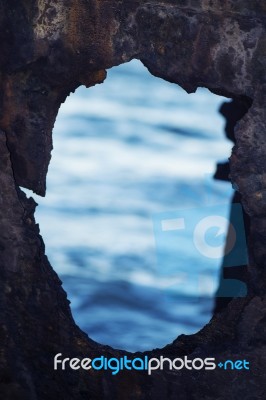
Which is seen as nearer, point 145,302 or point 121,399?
point 121,399

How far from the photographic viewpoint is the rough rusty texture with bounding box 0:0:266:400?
3031 millimetres

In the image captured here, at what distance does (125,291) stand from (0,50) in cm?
308

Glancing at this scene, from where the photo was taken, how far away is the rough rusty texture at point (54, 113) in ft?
9.95

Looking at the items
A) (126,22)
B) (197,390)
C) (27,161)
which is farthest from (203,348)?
(126,22)

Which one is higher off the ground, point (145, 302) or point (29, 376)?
point (145, 302)

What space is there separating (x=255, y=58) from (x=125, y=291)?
306 centimetres

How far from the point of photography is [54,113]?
10.2 feet

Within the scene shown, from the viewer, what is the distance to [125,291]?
5930 mm

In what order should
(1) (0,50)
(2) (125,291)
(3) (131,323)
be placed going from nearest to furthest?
(1) (0,50)
(3) (131,323)
(2) (125,291)

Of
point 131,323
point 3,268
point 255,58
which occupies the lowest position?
point 3,268

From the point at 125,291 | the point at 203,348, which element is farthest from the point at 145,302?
the point at 203,348

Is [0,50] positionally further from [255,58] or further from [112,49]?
[255,58]

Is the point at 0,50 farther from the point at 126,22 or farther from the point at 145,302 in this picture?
the point at 145,302

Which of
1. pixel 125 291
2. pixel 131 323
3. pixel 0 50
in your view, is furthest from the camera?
pixel 125 291
